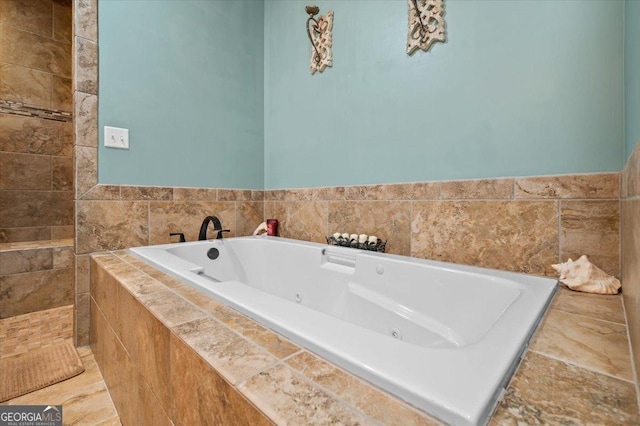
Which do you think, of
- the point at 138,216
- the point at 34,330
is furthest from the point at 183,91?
the point at 34,330

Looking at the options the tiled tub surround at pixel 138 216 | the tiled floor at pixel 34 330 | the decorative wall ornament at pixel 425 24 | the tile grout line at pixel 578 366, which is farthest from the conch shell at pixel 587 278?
the tiled floor at pixel 34 330

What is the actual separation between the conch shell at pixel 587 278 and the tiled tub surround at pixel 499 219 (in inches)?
3.3

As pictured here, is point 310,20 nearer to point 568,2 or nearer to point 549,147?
point 568,2

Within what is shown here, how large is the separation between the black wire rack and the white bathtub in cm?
10

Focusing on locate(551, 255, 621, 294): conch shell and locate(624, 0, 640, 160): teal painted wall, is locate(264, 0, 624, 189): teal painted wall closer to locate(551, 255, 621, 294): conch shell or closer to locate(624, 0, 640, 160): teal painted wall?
locate(624, 0, 640, 160): teal painted wall

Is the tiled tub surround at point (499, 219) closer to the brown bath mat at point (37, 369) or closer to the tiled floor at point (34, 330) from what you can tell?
the brown bath mat at point (37, 369)

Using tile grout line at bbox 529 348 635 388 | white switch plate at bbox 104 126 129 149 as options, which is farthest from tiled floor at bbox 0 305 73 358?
tile grout line at bbox 529 348 635 388

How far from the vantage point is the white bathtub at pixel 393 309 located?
1.17ft

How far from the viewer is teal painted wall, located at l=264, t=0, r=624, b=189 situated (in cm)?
90

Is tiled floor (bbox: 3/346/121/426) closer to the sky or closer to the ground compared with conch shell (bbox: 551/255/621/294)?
closer to the ground

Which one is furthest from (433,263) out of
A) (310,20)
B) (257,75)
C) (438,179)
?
(257,75)

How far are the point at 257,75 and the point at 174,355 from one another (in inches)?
78.9

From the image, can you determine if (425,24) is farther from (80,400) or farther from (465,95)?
(80,400)

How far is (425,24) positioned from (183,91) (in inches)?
54.8
